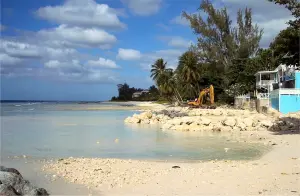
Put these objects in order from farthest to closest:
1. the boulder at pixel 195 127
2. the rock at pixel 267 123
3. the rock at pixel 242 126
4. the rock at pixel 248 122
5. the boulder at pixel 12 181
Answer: the boulder at pixel 195 127 < the rock at pixel 248 122 < the rock at pixel 242 126 < the rock at pixel 267 123 < the boulder at pixel 12 181

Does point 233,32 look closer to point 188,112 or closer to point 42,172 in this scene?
point 188,112

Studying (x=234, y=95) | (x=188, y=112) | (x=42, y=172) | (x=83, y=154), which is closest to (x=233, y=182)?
(x=42, y=172)

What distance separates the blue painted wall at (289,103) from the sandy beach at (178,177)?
18.2 meters

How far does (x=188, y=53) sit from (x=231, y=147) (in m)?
37.9

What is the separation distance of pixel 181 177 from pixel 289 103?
22.7m

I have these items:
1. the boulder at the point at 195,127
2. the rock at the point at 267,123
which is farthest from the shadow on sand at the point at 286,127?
the boulder at the point at 195,127

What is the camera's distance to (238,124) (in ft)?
76.1

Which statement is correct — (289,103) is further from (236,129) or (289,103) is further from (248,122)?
(236,129)

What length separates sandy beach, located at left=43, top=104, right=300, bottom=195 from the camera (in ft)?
24.3

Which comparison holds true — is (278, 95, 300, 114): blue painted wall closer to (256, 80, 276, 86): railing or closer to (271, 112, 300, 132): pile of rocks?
(271, 112, 300, 132): pile of rocks

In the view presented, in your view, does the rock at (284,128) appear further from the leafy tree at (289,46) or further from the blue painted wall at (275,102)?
the blue painted wall at (275,102)

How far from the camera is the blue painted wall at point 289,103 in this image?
94.4ft

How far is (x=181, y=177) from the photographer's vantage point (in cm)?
877

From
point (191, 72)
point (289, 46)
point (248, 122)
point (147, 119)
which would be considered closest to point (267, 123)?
point (248, 122)
